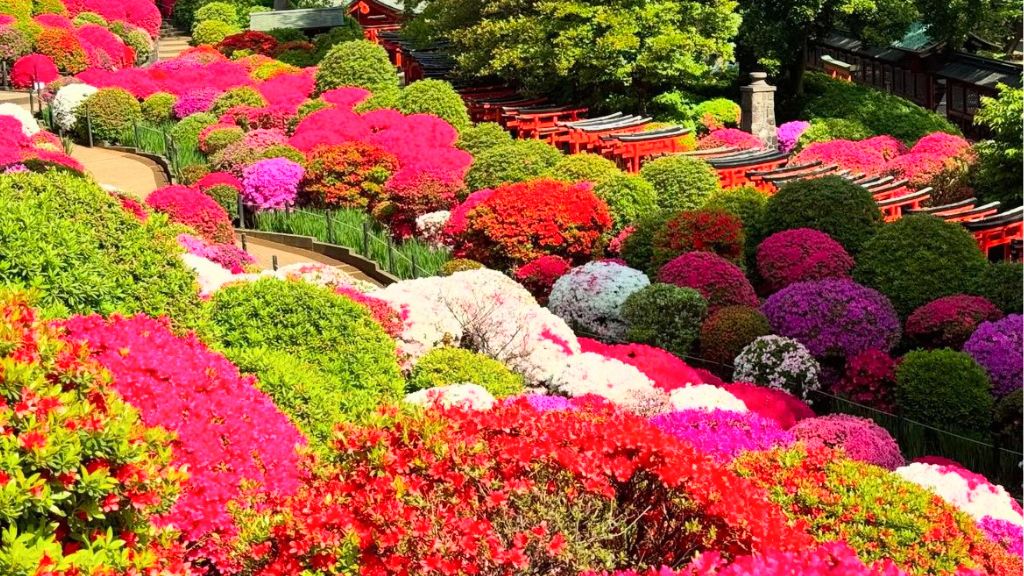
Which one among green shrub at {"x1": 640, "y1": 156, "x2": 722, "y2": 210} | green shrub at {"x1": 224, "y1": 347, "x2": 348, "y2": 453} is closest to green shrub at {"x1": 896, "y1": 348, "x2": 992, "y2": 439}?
green shrub at {"x1": 224, "y1": 347, "x2": 348, "y2": 453}

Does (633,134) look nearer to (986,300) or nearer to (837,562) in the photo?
(986,300)

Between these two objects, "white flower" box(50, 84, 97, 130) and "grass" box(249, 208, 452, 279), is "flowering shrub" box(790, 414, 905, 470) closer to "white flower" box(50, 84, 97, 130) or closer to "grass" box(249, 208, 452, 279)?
"grass" box(249, 208, 452, 279)

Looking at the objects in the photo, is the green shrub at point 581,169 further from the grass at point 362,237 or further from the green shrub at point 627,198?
the grass at point 362,237

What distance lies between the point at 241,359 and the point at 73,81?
26862 mm

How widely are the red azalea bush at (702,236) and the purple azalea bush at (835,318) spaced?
2194 mm

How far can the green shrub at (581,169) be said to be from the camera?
80.5 feet

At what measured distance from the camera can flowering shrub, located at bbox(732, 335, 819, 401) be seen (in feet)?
53.1

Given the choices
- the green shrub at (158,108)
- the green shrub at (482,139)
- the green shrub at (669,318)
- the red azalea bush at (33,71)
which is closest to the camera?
the green shrub at (669,318)

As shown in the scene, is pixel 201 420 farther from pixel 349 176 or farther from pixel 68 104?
pixel 68 104

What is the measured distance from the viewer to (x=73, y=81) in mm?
35062

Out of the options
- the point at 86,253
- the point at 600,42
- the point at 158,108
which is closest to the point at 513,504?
the point at 86,253

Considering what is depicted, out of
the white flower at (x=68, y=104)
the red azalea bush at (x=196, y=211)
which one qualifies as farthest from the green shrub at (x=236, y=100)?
the red azalea bush at (x=196, y=211)

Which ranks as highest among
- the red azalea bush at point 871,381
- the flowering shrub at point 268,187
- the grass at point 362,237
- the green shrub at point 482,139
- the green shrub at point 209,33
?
the green shrub at point 209,33

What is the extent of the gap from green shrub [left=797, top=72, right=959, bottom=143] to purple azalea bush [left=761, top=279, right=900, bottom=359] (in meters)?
20.9
